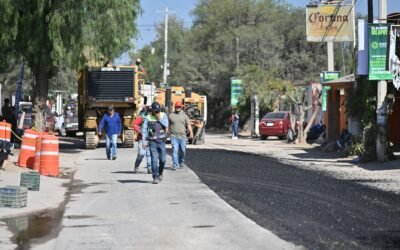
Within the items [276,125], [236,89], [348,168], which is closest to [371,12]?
[348,168]

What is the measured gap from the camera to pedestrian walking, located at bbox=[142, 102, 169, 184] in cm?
1534

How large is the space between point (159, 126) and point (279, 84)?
3521cm

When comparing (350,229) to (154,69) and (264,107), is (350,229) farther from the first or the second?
(154,69)

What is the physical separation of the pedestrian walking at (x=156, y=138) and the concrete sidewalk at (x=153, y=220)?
38cm

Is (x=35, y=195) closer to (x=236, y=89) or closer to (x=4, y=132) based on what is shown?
(x=4, y=132)

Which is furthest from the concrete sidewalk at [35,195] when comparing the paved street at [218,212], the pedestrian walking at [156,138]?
the pedestrian walking at [156,138]

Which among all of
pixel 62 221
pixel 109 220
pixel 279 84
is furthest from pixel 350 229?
pixel 279 84

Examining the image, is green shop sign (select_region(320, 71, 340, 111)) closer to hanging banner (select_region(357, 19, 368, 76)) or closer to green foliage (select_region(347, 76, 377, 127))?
green foliage (select_region(347, 76, 377, 127))

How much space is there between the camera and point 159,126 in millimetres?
15484

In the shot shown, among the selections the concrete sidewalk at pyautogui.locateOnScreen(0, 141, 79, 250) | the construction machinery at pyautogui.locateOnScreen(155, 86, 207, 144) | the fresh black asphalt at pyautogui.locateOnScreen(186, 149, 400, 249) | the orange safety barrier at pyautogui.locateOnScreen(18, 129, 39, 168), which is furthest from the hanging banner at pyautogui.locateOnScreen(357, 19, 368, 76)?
the orange safety barrier at pyautogui.locateOnScreen(18, 129, 39, 168)

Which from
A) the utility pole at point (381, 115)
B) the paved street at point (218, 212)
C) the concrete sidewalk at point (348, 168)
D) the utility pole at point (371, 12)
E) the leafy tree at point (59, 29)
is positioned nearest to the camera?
the paved street at point (218, 212)

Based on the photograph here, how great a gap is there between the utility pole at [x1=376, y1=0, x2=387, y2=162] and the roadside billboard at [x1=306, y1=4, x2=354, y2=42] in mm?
11636

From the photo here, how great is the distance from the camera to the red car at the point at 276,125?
137 ft

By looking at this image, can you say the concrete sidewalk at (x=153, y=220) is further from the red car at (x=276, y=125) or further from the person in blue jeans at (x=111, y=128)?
the red car at (x=276, y=125)
